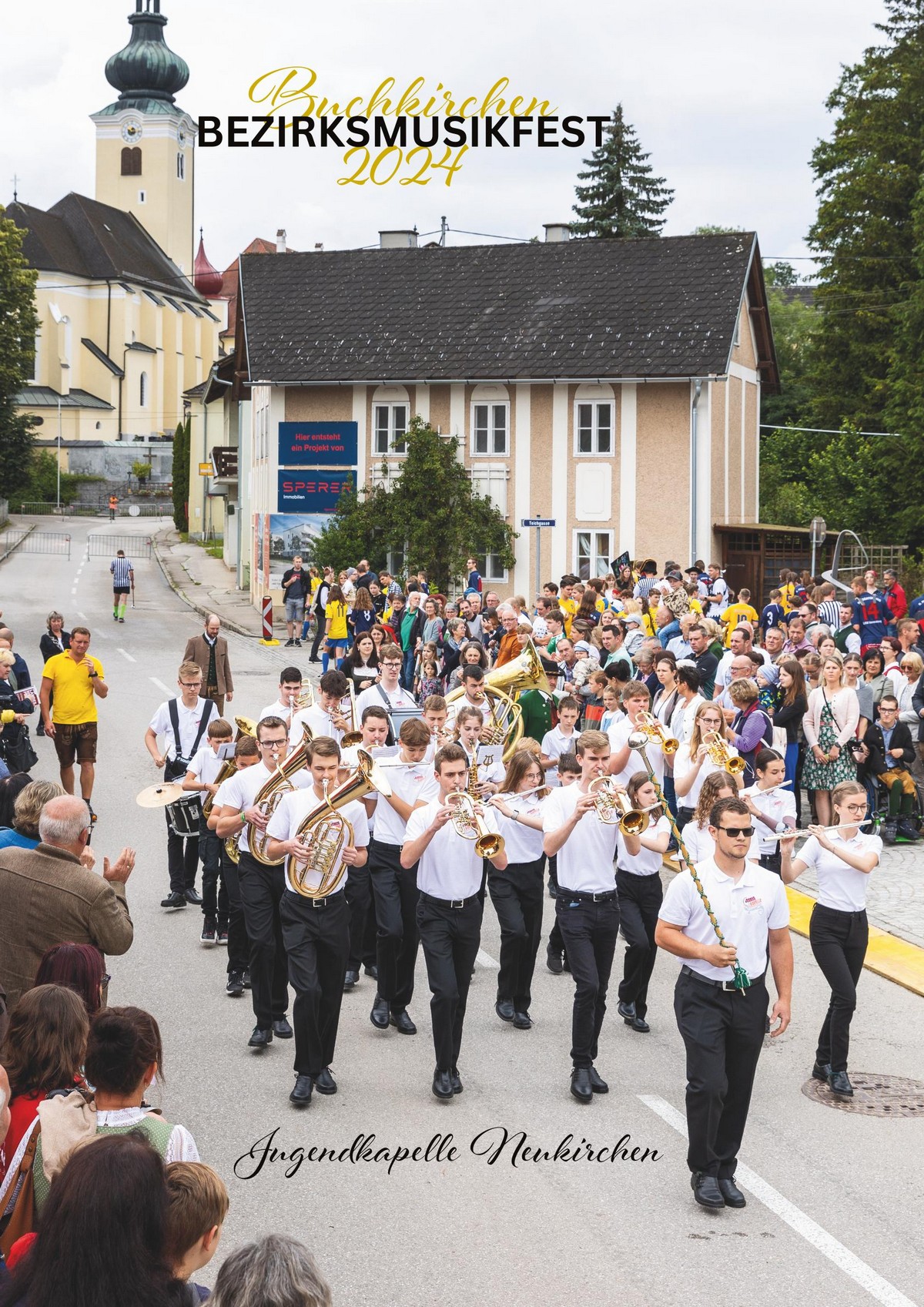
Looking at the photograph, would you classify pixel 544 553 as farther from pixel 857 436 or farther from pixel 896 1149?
pixel 896 1149

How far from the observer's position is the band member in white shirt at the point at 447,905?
8266 millimetres

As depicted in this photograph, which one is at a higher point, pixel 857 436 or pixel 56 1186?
pixel 857 436

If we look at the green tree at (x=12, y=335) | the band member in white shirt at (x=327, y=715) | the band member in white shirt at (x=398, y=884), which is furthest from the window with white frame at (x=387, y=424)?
the band member in white shirt at (x=398, y=884)

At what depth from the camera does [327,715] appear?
11.0m

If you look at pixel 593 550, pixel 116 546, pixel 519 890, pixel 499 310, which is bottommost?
pixel 519 890

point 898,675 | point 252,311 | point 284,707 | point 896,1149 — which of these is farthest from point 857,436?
Result: point 896,1149

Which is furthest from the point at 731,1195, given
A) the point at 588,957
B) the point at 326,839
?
the point at 326,839

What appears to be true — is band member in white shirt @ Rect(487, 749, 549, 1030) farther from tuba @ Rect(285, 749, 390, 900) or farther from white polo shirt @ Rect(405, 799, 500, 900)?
tuba @ Rect(285, 749, 390, 900)

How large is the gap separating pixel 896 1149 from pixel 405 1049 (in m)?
2.92

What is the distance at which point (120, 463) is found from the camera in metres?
91.6

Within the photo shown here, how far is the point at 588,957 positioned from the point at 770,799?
1.97 metres

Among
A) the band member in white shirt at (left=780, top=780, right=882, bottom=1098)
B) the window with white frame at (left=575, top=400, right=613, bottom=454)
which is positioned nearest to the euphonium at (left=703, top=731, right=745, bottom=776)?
the band member in white shirt at (left=780, top=780, right=882, bottom=1098)

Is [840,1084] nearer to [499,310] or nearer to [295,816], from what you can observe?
[295,816]

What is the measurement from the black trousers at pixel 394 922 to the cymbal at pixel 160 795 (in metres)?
1.52
